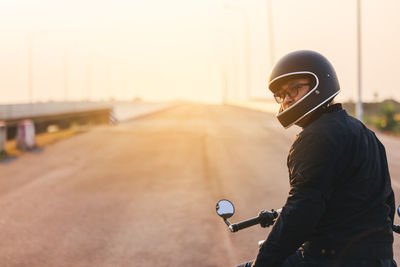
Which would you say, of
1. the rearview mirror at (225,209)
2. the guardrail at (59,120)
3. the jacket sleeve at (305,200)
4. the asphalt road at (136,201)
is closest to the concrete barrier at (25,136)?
the asphalt road at (136,201)

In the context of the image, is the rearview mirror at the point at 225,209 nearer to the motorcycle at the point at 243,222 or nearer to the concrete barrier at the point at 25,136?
the motorcycle at the point at 243,222

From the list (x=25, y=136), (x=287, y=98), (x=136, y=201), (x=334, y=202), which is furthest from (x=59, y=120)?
(x=334, y=202)

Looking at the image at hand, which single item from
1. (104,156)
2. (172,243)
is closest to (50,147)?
(104,156)

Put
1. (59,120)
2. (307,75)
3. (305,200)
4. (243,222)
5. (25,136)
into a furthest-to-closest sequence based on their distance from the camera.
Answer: (59,120)
(25,136)
(243,222)
(307,75)
(305,200)

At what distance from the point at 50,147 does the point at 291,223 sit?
1652cm

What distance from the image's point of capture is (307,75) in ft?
8.40

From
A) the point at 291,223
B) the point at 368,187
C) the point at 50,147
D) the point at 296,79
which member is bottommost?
the point at 50,147

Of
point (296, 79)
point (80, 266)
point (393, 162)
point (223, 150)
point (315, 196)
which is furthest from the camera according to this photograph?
point (223, 150)

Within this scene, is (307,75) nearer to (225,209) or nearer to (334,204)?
(334,204)

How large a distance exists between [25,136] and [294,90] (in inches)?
612

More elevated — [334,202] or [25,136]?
[334,202]

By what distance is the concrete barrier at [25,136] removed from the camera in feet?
54.5

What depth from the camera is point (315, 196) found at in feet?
7.08

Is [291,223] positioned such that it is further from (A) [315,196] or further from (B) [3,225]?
(B) [3,225]
